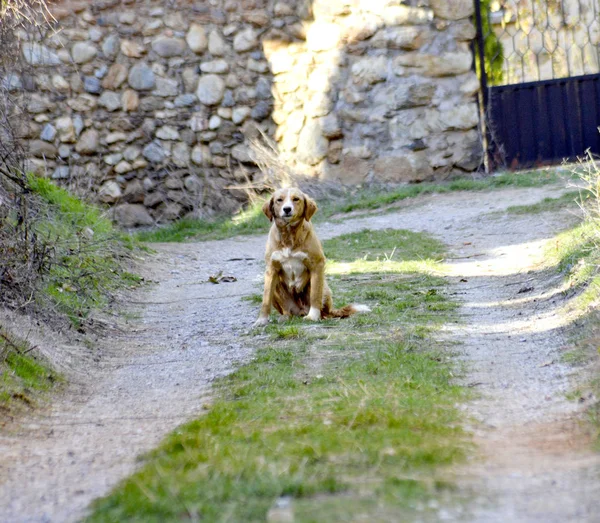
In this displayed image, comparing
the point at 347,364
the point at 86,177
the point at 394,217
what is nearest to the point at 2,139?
the point at 347,364

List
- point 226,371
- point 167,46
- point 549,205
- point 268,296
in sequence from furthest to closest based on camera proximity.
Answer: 1. point 167,46
2. point 549,205
3. point 268,296
4. point 226,371

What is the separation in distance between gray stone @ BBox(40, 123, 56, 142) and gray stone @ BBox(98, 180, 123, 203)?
1.01 m

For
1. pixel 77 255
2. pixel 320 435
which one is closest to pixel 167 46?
pixel 77 255

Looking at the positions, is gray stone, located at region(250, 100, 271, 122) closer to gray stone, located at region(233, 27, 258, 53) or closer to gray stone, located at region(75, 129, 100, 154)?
gray stone, located at region(233, 27, 258, 53)

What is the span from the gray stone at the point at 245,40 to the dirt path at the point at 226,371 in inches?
215

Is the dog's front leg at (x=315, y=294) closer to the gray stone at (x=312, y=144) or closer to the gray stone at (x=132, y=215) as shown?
the gray stone at (x=312, y=144)

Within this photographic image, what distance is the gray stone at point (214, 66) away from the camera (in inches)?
552

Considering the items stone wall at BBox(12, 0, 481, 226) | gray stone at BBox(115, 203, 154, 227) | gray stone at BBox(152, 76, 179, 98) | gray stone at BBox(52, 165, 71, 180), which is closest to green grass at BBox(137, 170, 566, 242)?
stone wall at BBox(12, 0, 481, 226)

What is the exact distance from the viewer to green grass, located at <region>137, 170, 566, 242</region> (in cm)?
1238

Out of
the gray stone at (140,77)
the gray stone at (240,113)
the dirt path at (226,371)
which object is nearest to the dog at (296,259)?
the dirt path at (226,371)

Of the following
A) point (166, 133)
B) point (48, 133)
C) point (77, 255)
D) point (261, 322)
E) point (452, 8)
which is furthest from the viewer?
point (166, 133)

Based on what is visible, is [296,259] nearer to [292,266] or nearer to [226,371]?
[292,266]

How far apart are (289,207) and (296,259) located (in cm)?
37

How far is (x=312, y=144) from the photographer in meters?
13.8
